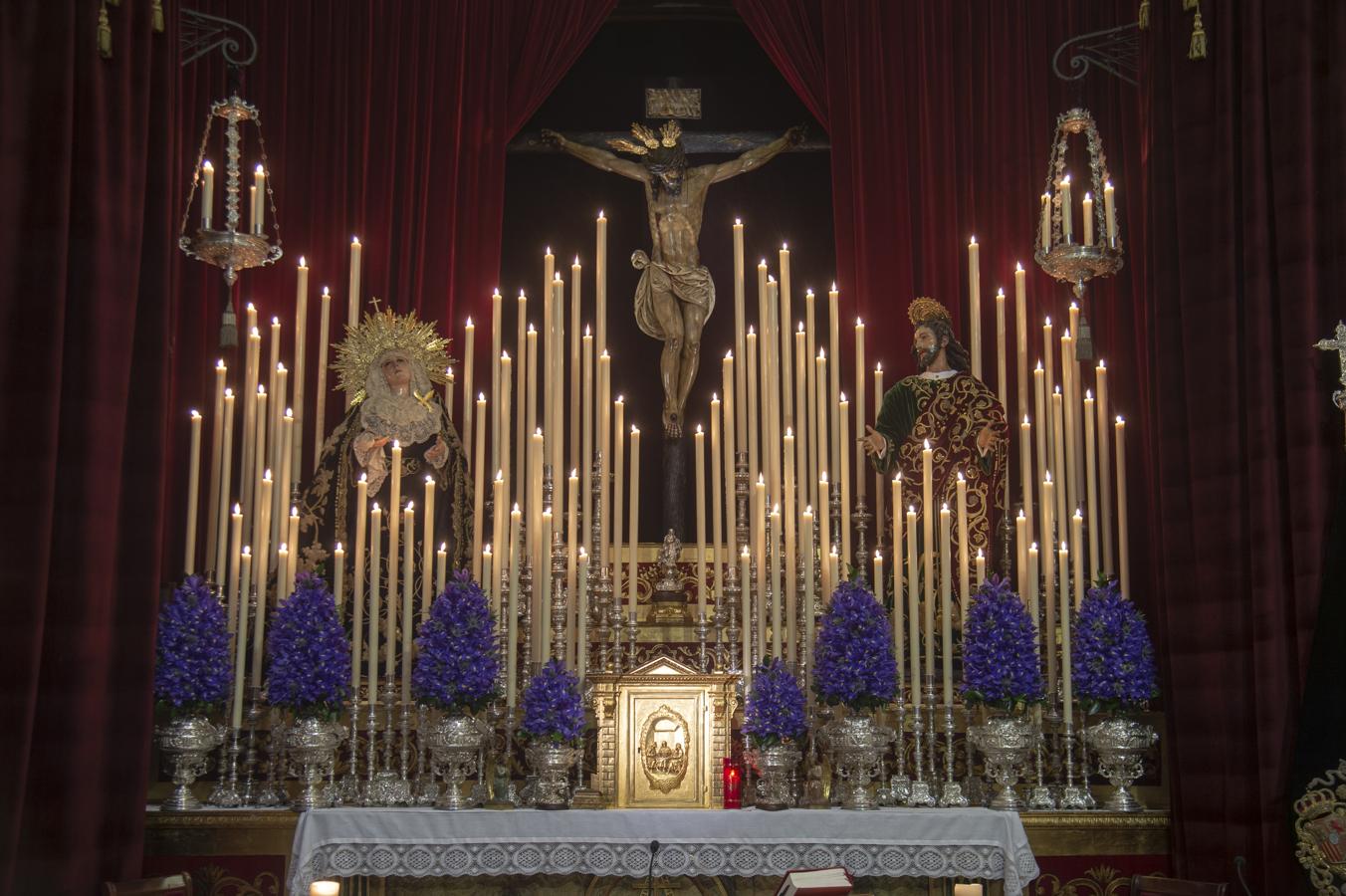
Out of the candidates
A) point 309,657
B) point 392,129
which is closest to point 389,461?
point 309,657

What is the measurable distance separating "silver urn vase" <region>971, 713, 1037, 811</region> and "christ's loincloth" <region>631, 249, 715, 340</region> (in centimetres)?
243

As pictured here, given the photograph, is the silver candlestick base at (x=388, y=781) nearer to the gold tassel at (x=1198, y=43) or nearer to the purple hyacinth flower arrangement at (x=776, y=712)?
the purple hyacinth flower arrangement at (x=776, y=712)

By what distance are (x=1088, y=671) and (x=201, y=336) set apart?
4064 millimetres

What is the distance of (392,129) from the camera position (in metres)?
7.32

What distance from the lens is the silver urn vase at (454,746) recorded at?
5.41 m

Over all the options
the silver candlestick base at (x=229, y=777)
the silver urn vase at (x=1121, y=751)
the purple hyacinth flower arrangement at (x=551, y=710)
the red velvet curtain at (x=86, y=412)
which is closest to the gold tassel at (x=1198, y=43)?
the silver urn vase at (x=1121, y=751)

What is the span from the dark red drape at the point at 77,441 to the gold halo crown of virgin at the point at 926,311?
10.1ft

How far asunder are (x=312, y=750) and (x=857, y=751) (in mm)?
1939

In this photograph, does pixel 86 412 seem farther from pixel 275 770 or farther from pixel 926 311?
pixel 926 311

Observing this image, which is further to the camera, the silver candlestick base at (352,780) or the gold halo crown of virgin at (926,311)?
the gold halo crown of virgin at (926,311)

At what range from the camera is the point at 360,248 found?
7023 mm

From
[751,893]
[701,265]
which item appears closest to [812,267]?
[701,265]

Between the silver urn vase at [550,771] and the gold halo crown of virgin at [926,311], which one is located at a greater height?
the gold halo crown of virgin at [926,311]

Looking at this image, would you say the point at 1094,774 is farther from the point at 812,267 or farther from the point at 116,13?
the point at 116,13
